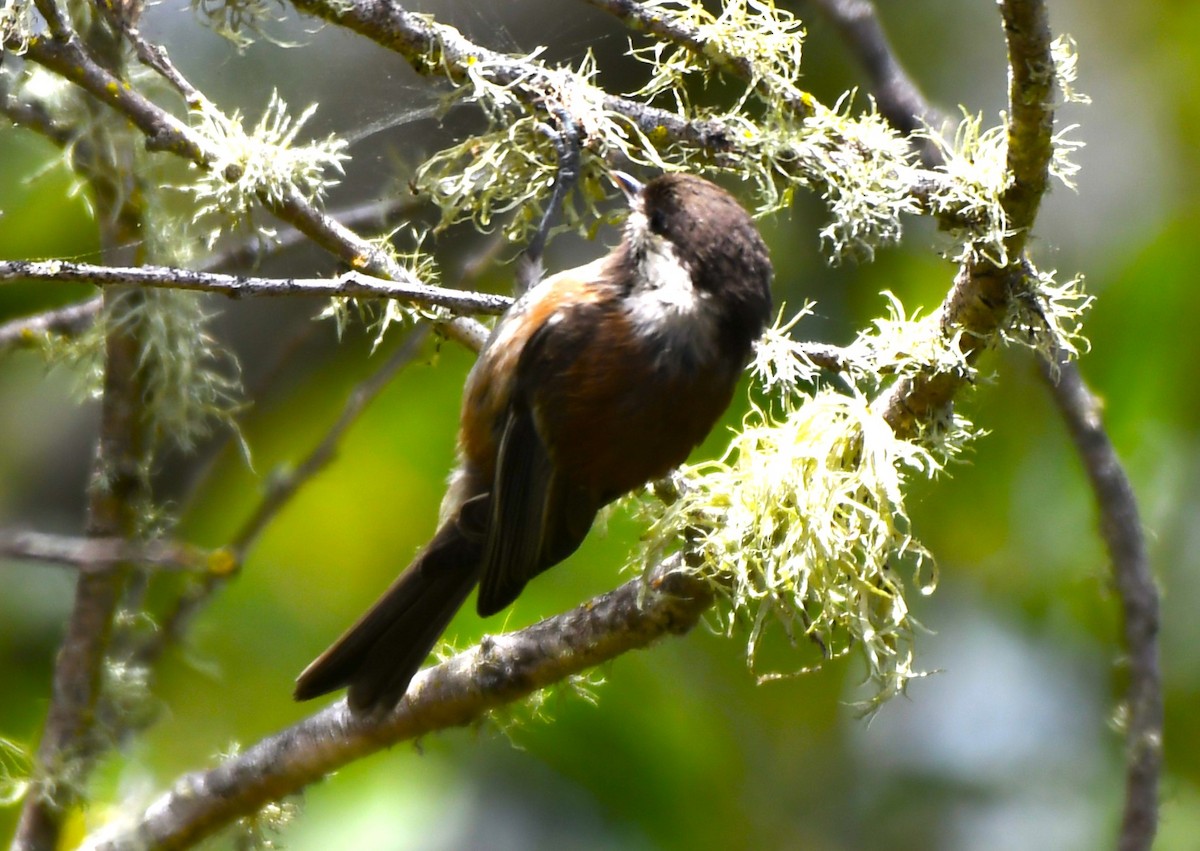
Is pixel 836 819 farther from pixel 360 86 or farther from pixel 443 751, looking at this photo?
pixel 360 86

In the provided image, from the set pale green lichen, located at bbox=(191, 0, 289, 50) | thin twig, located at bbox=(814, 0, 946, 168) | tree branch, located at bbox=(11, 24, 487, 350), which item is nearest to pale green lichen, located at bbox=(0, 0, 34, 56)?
tree branch, located at bbox=(11, 24, 487, 350)

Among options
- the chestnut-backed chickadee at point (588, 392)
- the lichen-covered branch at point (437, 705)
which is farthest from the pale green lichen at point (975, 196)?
the lichen-covered branch at point (437, 705)

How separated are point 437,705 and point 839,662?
165 cm

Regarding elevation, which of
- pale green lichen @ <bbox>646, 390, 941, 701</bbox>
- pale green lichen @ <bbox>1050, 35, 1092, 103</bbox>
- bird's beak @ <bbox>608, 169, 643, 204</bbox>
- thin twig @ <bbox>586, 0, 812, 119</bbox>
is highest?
pale green lichen @ <bbox>1050, 35, 1092, 103</bbox>

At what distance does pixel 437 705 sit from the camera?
1963mm

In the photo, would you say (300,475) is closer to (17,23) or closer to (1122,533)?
(17,23)

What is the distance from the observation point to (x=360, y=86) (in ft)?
6.96

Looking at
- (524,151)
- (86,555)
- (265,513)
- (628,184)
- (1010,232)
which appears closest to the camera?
(86,555)

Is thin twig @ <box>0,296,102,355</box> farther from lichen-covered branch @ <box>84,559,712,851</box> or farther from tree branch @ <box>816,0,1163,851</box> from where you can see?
tree branch @ <box>816,0,1163,851</box>

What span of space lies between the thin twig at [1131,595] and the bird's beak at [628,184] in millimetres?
1021

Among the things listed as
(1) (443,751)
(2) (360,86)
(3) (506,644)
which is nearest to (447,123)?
(2) (360,86)

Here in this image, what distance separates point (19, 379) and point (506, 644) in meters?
1.90

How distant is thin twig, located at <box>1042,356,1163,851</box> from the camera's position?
8.27 feet

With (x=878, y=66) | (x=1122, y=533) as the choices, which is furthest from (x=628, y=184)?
(x=1122, y=533)
